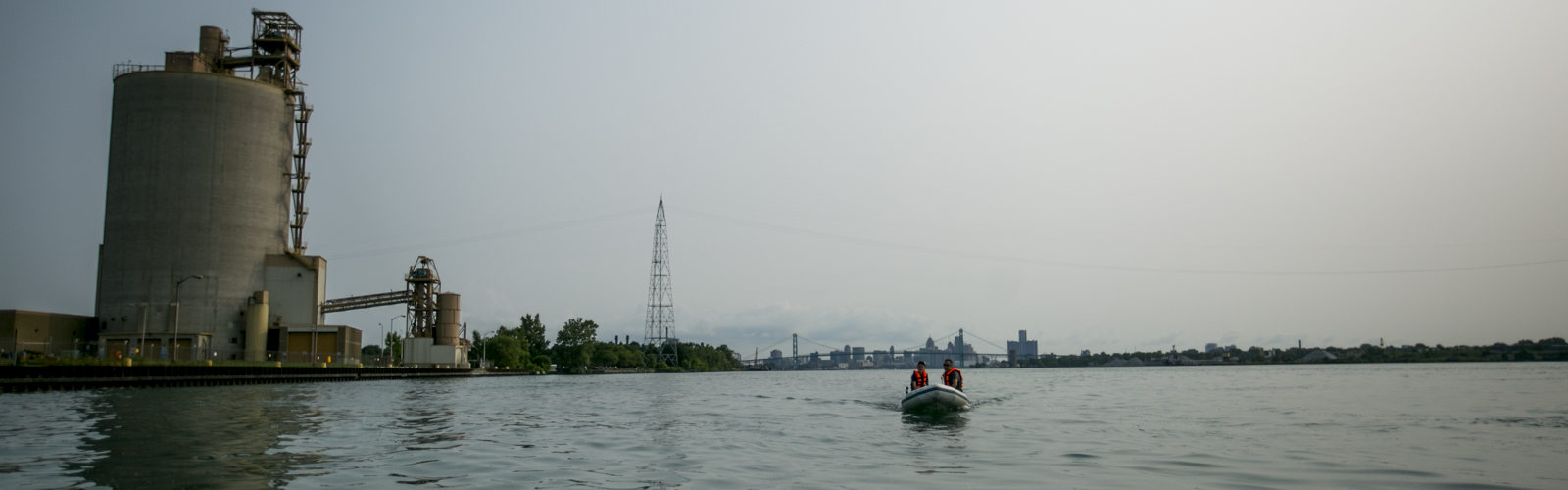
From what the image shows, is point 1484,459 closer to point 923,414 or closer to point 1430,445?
point 1430,445

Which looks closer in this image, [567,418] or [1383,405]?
[567,418]

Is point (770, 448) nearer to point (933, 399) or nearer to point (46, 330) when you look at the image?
point (933, 399)

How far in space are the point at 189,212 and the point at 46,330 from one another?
13131 millimetres

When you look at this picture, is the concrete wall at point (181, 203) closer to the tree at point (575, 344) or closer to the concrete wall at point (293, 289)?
the concrete wall at point (293, 289)

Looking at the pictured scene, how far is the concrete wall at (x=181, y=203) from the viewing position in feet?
251

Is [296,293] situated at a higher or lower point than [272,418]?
higher

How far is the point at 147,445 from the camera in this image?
676 inches

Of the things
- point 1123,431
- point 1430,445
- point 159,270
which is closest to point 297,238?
point 159,270

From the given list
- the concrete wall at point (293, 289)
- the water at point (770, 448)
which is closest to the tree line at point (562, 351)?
the concrete wall at point (293, 289)

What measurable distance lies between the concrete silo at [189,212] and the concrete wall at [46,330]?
1.74 metres

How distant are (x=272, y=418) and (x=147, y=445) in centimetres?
852

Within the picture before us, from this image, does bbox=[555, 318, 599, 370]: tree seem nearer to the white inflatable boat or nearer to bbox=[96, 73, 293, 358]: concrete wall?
bbox=[96, 73, 293, 358]: concrete wall

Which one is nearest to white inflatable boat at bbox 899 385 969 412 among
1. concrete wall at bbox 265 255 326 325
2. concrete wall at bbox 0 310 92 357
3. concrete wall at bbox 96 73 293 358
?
concrete wall at bbox 0 310 92 357

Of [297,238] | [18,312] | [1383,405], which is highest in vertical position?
[297,238]
